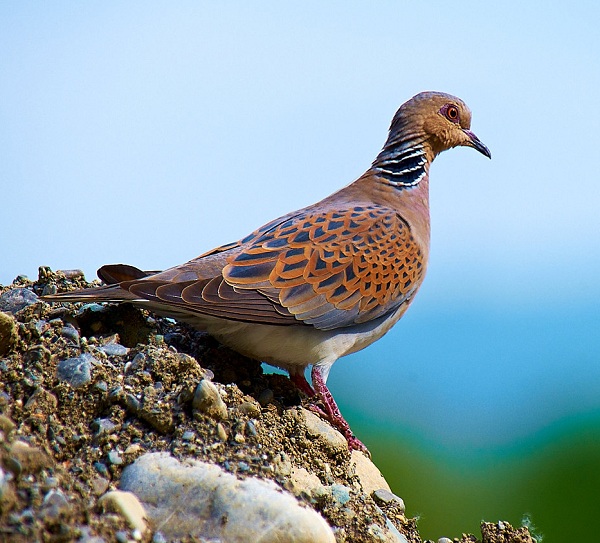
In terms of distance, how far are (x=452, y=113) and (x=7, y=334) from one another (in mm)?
3945

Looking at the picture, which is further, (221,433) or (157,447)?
(221,433)

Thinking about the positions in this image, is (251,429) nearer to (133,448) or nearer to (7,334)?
(133,448)

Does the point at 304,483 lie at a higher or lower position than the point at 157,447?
lower

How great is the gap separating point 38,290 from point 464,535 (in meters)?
3.08

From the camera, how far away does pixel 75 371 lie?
4.34 m

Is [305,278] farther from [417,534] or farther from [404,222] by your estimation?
[417,534]

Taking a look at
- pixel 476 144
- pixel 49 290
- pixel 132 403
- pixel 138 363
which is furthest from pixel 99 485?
pixel 476 144

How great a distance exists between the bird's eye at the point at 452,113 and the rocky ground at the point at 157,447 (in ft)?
8.64

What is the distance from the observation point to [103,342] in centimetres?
500

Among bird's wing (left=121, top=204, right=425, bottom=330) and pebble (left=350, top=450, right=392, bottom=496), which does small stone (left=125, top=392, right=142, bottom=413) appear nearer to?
bird's wing (left=121, top=204, right=425, bottom=330)

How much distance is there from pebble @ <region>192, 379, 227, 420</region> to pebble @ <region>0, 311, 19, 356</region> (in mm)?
1032

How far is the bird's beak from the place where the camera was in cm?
693

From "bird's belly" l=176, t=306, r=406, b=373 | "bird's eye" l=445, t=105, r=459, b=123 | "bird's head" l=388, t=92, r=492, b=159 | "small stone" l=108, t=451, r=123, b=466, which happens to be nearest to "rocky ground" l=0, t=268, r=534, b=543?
"small stone" l=108, t=451, r=123, b=466

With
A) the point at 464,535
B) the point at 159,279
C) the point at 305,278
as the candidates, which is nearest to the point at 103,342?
the point at 159,279
